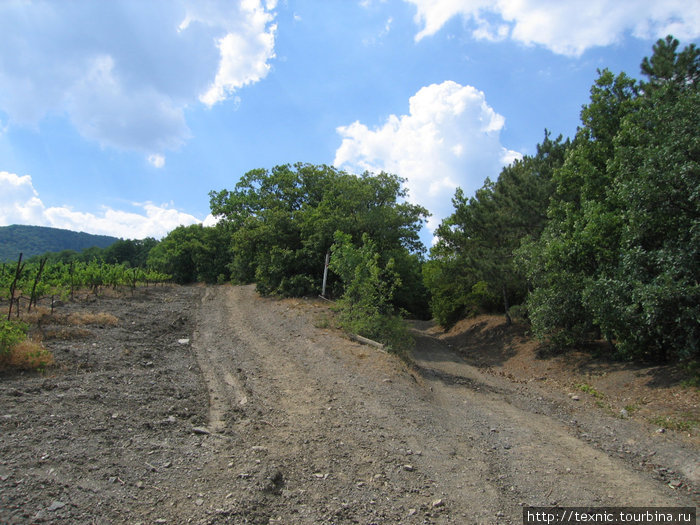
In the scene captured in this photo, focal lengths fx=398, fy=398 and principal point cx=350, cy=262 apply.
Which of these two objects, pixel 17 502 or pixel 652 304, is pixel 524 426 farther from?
pixel 17 502

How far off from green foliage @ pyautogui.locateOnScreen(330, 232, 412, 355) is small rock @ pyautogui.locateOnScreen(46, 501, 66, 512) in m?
10.1

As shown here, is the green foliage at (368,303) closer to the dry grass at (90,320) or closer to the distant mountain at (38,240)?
the dry grass at (90,320)

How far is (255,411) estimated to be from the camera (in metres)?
7.16

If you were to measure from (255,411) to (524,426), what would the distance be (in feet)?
16.8

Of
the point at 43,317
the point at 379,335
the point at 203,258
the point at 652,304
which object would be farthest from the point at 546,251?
the point at 203,258

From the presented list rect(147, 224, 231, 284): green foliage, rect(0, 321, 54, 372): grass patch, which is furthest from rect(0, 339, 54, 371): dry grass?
rect(147, 224, 231, 284): green foliage

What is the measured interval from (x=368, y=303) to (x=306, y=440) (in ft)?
27.3

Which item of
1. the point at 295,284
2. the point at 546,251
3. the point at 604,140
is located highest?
the point at 604,140

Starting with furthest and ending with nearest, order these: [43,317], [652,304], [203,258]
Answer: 1. [203,258]
2. [43,317]
3. [652,304]

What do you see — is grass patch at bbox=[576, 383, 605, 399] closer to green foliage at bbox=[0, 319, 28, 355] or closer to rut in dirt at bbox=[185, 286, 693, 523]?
rut in dirt at bbox=[185, 286, 693, 523]

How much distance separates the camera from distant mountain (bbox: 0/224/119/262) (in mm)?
109312

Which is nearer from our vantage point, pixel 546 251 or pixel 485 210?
pixel 546 251

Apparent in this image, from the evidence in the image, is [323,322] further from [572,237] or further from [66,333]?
[572,237]

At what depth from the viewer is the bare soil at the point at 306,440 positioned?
13.5 ft
